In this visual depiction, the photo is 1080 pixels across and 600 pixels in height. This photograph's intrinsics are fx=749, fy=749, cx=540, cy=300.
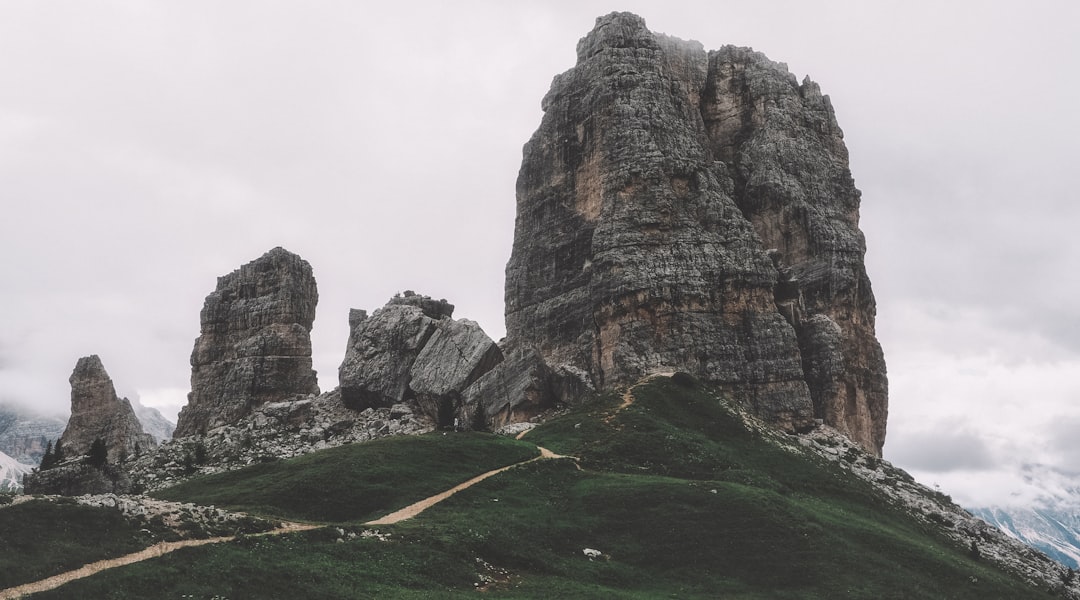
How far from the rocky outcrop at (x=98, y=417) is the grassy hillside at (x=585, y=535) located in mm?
64118

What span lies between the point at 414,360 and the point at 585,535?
6274 cm

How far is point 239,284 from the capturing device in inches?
4732

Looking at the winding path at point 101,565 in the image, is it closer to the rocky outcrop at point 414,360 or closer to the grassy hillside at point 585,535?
the grassy hillside at point 585,535

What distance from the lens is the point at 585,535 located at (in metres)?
52.0

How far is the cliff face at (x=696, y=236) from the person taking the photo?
102m

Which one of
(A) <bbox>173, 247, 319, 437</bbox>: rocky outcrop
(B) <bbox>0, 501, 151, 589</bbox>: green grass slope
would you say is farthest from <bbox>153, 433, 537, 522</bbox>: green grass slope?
(A) <bbox>173, 247, 319, 437</bbox>: rocky outcrop

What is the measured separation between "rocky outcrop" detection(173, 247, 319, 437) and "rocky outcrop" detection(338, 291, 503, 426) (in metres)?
8.71

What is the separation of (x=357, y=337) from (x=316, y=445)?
27.2 metres

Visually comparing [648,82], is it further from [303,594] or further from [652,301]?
[303,594]

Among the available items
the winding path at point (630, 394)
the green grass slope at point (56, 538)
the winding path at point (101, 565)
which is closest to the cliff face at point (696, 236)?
the winding path at point (630, 394)

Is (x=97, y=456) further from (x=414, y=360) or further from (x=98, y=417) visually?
(x=98, y=417)

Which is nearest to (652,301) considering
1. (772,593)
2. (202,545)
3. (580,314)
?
(580,314)

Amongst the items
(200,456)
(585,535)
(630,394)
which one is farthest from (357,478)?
(630,394)

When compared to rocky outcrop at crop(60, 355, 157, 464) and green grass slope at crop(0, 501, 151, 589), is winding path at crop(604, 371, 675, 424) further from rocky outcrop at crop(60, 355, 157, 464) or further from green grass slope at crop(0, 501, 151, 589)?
rocky outcrop at crop(60, 355, 157, 464)
